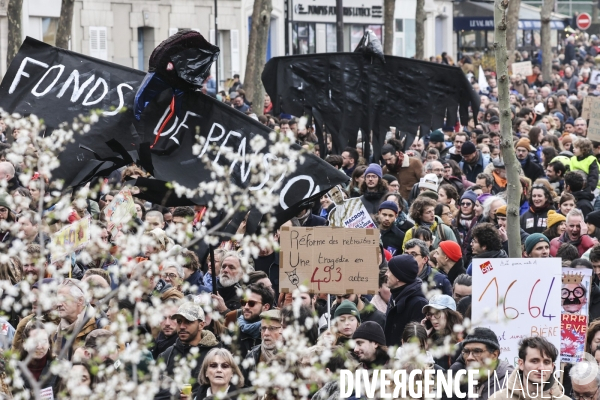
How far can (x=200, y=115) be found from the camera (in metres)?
9.20

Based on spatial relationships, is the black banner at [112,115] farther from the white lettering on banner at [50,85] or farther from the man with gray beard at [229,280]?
the man with gray beard at [229,280]

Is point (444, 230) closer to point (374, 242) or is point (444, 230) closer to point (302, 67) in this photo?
point (374, 242)

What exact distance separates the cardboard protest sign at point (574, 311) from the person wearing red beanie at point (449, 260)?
7.61 feet

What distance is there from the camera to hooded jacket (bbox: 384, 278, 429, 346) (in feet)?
29.2

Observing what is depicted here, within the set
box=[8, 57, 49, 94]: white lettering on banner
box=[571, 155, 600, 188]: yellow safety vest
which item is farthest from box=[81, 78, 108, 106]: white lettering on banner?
box=[571, 155, 600, 188]: yellow safety vest

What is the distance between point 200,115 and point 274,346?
2140 mm

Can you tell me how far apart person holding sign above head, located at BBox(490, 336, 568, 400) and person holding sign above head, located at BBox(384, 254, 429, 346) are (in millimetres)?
2103

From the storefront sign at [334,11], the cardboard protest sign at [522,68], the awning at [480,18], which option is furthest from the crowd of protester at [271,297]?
the awning at [480,18]

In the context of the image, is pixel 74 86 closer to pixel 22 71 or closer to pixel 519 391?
pixel 22 71

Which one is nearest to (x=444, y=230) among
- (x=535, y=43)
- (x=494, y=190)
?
(x=494, y=190)

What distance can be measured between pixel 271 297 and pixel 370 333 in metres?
1.42

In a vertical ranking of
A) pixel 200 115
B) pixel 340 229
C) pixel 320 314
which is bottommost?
pixel 320 314

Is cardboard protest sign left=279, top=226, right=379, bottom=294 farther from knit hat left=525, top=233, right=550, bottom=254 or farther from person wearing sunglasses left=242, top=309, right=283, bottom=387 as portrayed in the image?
knit hat left=525, top=233, right=550, bottom=254

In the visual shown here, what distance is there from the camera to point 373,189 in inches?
530
